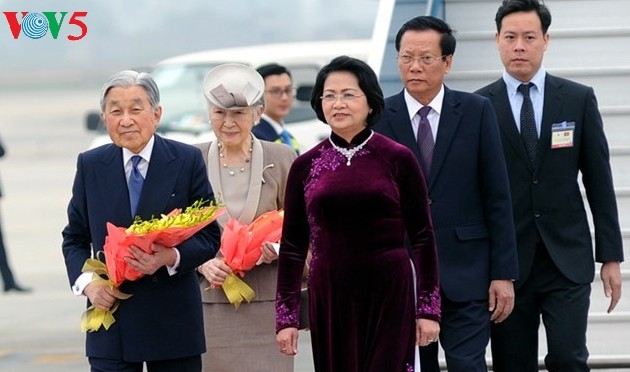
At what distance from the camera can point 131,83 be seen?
5434mm

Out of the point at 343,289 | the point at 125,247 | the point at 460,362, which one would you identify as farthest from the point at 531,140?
the point at 125,247

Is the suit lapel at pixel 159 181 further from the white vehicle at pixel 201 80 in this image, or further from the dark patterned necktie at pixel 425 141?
the white vehicle at pixel 201 80

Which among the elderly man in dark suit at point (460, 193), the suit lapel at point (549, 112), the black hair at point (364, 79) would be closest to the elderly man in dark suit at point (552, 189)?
the suit lapel at point (549, 112)

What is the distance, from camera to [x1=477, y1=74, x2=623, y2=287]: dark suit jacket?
20.4ft

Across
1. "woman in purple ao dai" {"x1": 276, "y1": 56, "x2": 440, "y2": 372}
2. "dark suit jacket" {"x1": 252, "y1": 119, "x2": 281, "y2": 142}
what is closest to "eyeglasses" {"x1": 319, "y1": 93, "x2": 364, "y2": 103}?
"woman in purple ao dai" {"x1": 276, "y1": 56, "x2": 440, "y2": 372}

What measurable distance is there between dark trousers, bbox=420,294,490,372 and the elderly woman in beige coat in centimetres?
75

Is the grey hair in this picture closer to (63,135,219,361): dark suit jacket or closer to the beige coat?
(63,135,219,361): dark suit jacket

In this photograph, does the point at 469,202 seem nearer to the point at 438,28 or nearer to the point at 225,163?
the point at 438,28

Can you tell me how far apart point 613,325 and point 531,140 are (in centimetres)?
189

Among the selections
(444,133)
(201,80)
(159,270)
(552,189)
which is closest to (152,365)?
(159,270)

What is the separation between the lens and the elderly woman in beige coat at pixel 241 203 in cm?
621

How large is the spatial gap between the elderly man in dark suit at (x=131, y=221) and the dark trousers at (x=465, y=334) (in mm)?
1000

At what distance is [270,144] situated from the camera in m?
6.41

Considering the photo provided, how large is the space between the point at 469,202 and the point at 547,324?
0.73 m
